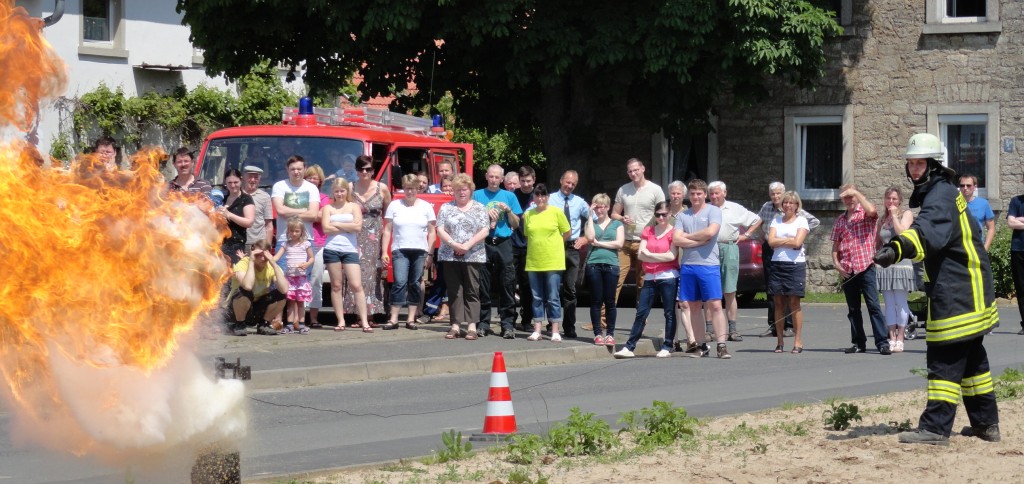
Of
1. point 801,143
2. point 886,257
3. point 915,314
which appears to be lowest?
point 915,314

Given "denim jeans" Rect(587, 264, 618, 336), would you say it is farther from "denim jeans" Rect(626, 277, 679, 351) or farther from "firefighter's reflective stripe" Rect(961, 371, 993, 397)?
"firefighter's reflective stripe" Rect(961, 371, 993, 397)

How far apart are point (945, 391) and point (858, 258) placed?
6.53 meters

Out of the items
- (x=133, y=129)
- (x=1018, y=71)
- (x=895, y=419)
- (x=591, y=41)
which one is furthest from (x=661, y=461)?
(x=133, y=129)

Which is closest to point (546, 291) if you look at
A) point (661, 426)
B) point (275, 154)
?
point (275, 154)

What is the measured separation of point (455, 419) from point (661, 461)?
262cm

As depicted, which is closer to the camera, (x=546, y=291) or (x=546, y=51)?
(x=546, y=291)

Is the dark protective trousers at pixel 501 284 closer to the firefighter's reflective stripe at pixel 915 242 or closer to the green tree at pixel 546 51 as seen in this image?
the firefighter's reflective stripe at pixel 915 242

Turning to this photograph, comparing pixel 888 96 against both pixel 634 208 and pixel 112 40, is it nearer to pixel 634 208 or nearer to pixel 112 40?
pixel 634 208

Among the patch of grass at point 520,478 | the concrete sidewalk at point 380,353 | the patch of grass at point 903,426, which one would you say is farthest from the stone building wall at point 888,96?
the patch of grass at point 520,478

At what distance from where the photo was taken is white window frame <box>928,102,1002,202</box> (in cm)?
2592

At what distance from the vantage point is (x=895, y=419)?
1024cm

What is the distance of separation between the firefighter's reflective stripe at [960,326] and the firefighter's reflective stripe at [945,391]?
0.28 metres

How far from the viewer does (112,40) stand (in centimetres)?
3319

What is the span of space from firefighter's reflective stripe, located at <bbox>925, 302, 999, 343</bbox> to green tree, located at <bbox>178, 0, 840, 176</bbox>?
577 inches
